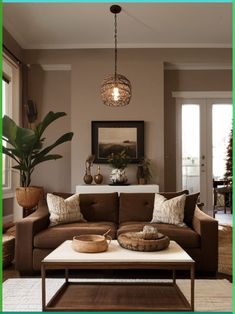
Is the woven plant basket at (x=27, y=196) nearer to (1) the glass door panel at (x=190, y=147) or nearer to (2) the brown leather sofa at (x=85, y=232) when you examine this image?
(2) the brown leather sofa at (x=85, y=232)

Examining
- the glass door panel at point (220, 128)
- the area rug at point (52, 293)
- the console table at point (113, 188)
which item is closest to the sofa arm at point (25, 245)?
the area rug at point (52, 293)

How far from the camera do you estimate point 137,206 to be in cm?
428

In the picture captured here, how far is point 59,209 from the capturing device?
3947mm

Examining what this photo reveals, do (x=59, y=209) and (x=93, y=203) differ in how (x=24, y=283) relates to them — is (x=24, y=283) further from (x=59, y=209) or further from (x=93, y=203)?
(x=93, y=203)

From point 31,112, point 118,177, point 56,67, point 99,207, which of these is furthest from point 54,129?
point 99,207

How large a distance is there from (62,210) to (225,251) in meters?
2.20

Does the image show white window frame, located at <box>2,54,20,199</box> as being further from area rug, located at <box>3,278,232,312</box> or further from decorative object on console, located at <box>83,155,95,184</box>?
area rug, located at <box>3,278,232,312</box>

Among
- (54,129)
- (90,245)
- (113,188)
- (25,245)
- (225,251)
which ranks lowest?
(225,251)

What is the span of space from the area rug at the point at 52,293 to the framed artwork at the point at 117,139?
11.3 ft

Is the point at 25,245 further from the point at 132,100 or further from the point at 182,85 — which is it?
the point at 182,85

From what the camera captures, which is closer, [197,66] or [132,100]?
[132,100]

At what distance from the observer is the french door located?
23.2ft

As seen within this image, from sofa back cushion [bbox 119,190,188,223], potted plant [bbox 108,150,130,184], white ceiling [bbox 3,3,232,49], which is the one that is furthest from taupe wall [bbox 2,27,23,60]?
sofa back cushion [bbox 119,190,188,223]

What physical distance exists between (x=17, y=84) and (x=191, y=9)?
3.28 m
